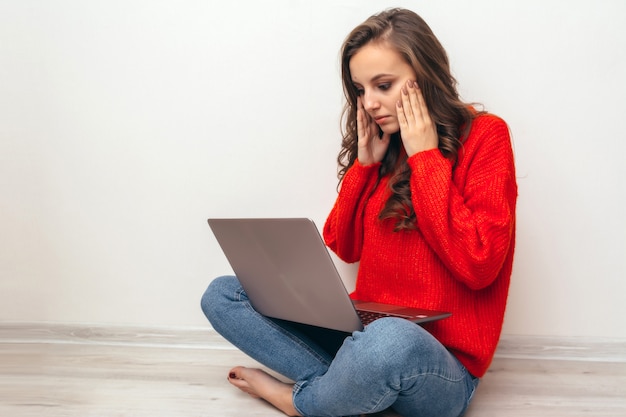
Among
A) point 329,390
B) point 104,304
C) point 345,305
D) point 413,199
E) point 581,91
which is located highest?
point 581,91

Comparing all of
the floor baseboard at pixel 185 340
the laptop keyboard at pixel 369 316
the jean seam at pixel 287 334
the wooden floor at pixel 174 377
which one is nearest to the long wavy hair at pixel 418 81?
the laptop keyboard at pixel 369 316

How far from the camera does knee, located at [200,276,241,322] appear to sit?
153 cm

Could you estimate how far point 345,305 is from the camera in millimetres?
1217

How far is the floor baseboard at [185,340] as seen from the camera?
189cm

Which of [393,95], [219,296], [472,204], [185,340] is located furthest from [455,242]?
[185,340]

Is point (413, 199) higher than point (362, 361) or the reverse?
higher

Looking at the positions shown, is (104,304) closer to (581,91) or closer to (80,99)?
(80,99)

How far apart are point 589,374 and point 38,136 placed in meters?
1.70

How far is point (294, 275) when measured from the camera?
1281mm

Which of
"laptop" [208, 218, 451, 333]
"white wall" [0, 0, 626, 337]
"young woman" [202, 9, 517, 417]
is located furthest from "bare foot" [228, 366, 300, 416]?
"white wall" [0, 0, 626, 337]

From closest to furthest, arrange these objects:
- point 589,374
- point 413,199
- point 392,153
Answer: point 413,199, point 392,153, point 589,374

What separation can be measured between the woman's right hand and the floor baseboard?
75 centimetres

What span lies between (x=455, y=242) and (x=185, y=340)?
3.44 feet

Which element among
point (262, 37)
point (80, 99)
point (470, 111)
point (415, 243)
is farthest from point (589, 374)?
point (80, 99)
